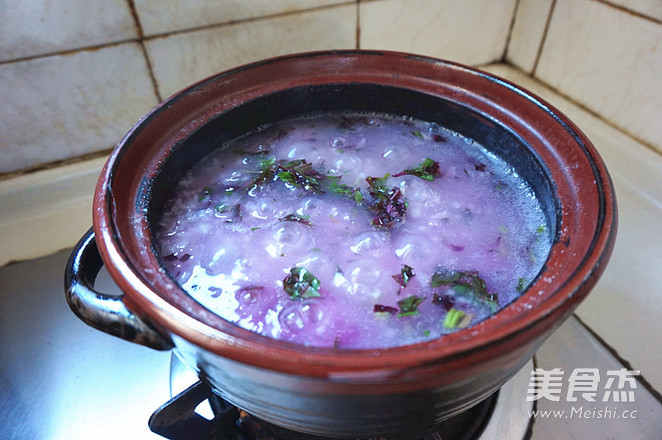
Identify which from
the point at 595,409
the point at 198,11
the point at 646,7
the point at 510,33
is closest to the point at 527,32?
the point at 510,33

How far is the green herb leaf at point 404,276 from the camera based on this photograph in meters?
0.75

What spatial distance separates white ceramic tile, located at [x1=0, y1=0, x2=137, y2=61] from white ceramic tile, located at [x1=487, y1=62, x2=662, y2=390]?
1186 millimetres

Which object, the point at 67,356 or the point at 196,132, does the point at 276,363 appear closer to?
the point at 196,132

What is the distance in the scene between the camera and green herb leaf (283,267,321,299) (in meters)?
0.73

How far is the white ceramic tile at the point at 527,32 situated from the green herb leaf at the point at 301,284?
3.61ft

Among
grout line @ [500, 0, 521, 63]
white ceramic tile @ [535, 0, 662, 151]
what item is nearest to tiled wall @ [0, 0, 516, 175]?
grout line @ [500, 0, 521, 63]

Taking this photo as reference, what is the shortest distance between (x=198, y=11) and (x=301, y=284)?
2.48 feet

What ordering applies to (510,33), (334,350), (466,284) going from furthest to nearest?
(510,33)
(466,284)
(334,350)

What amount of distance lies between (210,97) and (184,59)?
0.36 meters

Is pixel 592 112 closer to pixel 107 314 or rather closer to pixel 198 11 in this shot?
pixel 198 11

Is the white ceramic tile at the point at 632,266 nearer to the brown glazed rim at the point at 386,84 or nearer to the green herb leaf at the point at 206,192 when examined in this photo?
the brown glazed rim at the point at 386,84

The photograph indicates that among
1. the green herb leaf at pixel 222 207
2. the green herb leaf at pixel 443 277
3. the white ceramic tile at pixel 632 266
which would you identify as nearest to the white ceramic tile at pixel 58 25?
the green herb leaf at pixel 222 207

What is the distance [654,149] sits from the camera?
1.20 meters

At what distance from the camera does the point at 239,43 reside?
4.05 feet
